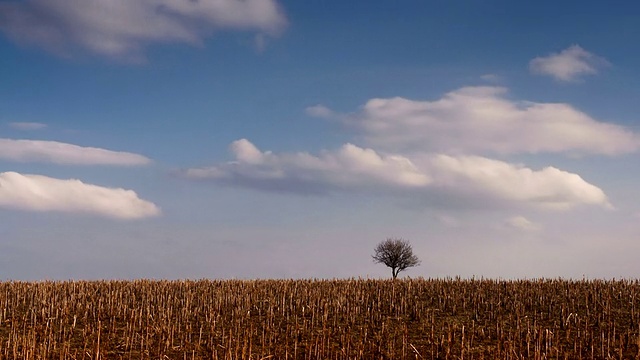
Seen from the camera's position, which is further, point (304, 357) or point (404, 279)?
point (404, 279)

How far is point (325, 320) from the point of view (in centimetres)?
3164

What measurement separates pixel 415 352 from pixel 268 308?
1127 cm

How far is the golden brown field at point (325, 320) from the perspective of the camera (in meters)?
26.0

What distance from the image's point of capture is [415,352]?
1024 inches

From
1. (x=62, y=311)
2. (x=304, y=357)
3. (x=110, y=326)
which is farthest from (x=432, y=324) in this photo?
(x=62, y=311)

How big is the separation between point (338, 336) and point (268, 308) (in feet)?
24.6

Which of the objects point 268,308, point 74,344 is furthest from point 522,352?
→ point 74,344

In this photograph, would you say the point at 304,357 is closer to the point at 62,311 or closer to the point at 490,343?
the point at 490,343

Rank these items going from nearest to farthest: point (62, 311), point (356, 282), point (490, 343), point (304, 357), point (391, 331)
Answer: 1. point (304, 357)
2. point (490, 343)
3. point (391, 331)
4. point (62, 311)
5. point (356, 282)

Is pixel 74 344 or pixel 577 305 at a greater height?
pixel 577 305

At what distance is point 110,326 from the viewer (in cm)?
3145

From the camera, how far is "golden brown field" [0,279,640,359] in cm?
2603

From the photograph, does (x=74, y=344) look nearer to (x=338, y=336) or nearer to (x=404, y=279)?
(x=338, y=336)

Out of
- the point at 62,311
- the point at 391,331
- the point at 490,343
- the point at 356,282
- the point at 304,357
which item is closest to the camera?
the point at 304,357
